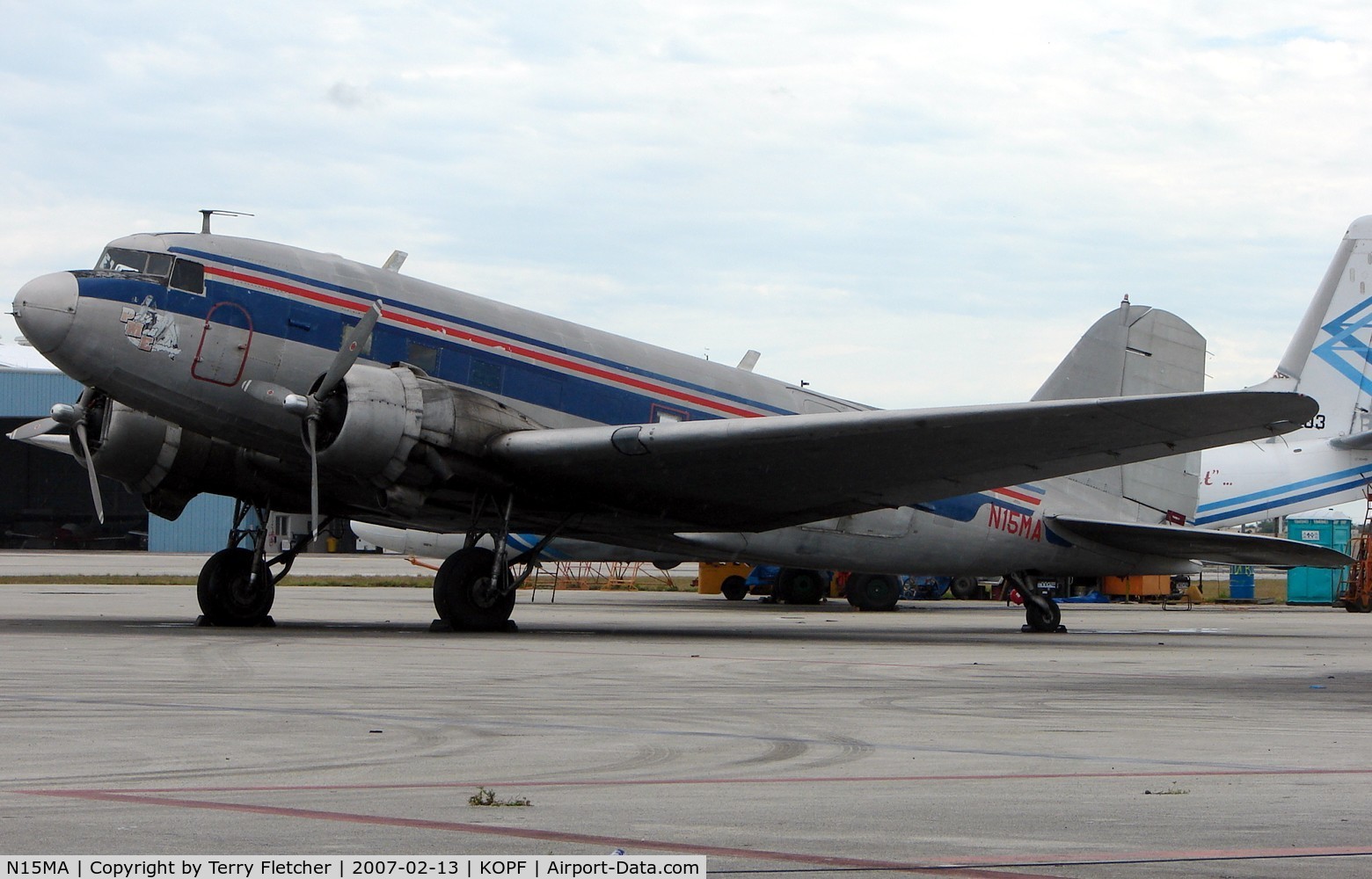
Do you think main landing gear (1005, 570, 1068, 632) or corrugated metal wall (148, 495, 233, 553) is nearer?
main landing gear (1005, 570, 1068, 632)

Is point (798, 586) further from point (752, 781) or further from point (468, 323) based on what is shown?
point (752, 781)

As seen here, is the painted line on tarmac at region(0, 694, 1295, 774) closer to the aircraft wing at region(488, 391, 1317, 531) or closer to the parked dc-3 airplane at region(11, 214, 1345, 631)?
the parked dc-3 airplane at region(11, 214, 1345, 631)

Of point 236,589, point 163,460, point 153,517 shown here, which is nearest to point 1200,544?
point 236,589

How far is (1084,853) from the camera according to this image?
4.87 m

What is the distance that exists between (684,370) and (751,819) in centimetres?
1492

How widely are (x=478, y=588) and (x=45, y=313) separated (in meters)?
5.77

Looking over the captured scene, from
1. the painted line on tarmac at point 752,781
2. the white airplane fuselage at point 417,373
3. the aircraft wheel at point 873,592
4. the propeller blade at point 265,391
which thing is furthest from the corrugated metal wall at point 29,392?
the painted line on tarmac at point 752,781

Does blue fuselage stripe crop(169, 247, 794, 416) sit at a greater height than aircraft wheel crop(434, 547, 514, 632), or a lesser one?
greater

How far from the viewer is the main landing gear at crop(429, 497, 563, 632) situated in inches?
679

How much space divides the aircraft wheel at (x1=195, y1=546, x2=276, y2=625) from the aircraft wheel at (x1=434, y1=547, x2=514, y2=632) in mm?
2921

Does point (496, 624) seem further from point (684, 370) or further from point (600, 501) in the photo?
point (684, 370)

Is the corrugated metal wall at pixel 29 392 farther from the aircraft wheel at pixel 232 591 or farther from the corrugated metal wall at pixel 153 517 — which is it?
the aircraft wheel at pixel 232 591

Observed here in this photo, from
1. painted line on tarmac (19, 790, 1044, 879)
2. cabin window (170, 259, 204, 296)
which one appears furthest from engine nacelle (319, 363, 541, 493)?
painted line on tarmac (19, 790, 1044, 879)

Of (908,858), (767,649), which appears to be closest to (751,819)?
(908,858)
